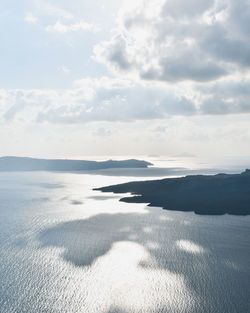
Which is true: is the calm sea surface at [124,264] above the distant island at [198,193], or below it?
below

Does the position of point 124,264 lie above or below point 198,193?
below

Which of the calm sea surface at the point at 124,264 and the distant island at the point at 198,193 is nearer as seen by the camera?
the calm sea surface at the point at 124,264

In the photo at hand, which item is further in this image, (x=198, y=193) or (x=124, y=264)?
(x=198, y=193)

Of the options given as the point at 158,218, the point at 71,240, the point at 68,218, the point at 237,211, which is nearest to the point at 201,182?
the point at 237,211

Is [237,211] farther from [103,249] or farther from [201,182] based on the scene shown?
[103,249]
